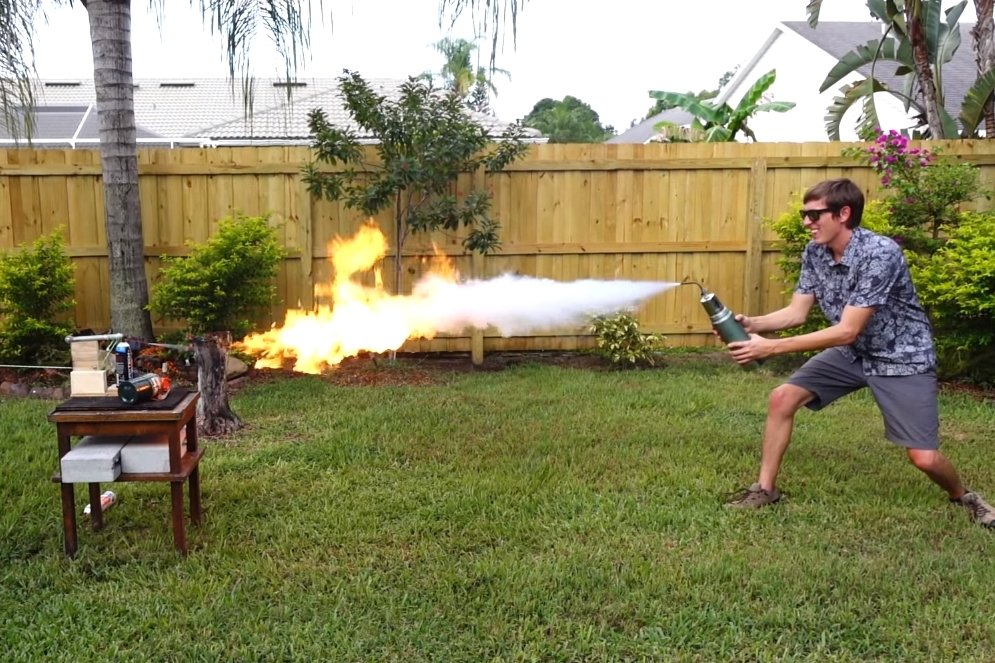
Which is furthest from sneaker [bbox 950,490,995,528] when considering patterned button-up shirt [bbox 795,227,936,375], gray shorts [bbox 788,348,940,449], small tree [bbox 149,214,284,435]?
small tree [bbox 149,214,284,435]

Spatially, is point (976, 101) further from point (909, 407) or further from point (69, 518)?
point (69, 518)

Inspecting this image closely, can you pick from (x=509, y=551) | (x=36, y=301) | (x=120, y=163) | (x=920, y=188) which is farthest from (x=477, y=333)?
(x=509, y=551)

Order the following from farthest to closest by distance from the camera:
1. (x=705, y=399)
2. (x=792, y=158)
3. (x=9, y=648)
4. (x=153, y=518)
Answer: (x=792, y=158)
(x=705, y=399)
(x=153, y=518)
(x=9, y=648)

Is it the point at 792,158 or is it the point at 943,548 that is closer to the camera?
the point at 943,548

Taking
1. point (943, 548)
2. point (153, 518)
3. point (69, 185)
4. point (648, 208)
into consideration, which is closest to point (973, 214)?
point (648, 208)

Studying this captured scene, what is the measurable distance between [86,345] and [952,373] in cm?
743

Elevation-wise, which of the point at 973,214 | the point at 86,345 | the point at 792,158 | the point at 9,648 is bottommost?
the point at 9,648

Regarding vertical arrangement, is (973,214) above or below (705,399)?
above

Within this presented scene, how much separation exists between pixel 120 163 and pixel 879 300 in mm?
6604

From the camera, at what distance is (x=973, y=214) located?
8.17 m

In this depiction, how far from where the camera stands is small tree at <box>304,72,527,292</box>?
8078 mm

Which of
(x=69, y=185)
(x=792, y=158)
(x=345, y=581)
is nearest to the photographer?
(x=345, y=581)

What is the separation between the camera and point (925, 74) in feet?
37.9

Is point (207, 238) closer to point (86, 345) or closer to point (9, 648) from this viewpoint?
point (86, 345)
